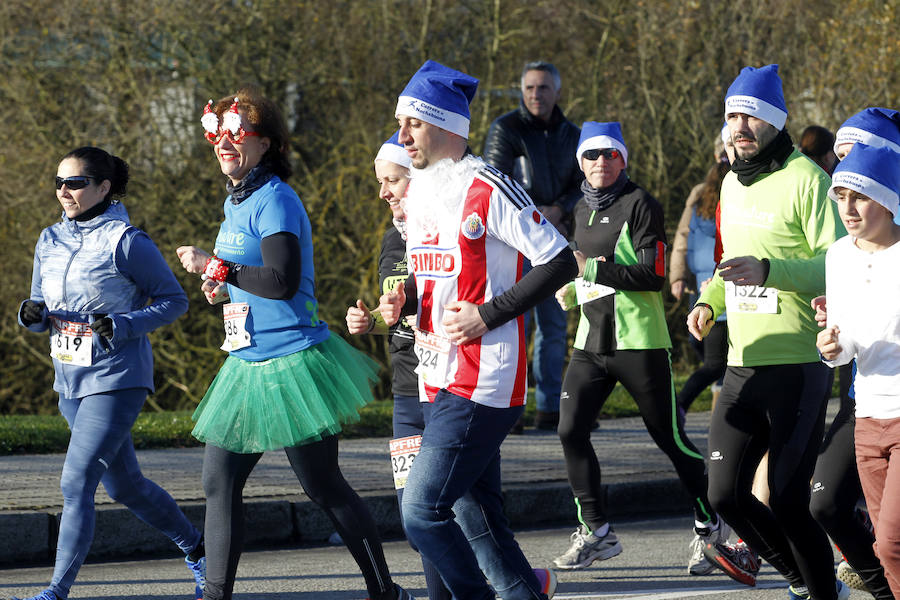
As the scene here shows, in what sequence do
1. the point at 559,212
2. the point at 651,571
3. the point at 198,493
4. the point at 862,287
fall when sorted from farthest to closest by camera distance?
the point at 559,212 < the point at 198,493 < the point at 651,571 < the point at 862,287

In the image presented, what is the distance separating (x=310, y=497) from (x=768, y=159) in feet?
7.17

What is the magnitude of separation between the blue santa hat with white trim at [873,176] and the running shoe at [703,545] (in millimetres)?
2189

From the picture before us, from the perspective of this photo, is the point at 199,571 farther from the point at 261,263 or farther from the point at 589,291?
the point at 589,291

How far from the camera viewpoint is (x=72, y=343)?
5594 millimetres

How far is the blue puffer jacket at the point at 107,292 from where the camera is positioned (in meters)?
5.56

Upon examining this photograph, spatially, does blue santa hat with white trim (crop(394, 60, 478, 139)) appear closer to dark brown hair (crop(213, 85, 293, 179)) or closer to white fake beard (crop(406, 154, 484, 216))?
white fake beard (crop(406, 154, 484, 216))

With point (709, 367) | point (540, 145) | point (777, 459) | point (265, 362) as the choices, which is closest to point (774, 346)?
point (777, 459)

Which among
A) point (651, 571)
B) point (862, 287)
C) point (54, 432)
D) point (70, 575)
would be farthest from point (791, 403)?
point (54, 432)

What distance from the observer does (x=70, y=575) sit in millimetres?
5395

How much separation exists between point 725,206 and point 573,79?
12855 mm

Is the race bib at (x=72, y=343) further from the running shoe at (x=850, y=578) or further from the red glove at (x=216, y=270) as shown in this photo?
the running shoe at (x=850, y=578)

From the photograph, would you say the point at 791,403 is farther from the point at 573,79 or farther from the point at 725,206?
the point at 573,79

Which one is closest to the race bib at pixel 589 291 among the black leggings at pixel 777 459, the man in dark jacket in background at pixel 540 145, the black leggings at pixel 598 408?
the black leggings at pixel 598 408

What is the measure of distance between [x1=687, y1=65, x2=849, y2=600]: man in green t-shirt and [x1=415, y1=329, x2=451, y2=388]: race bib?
121cm
